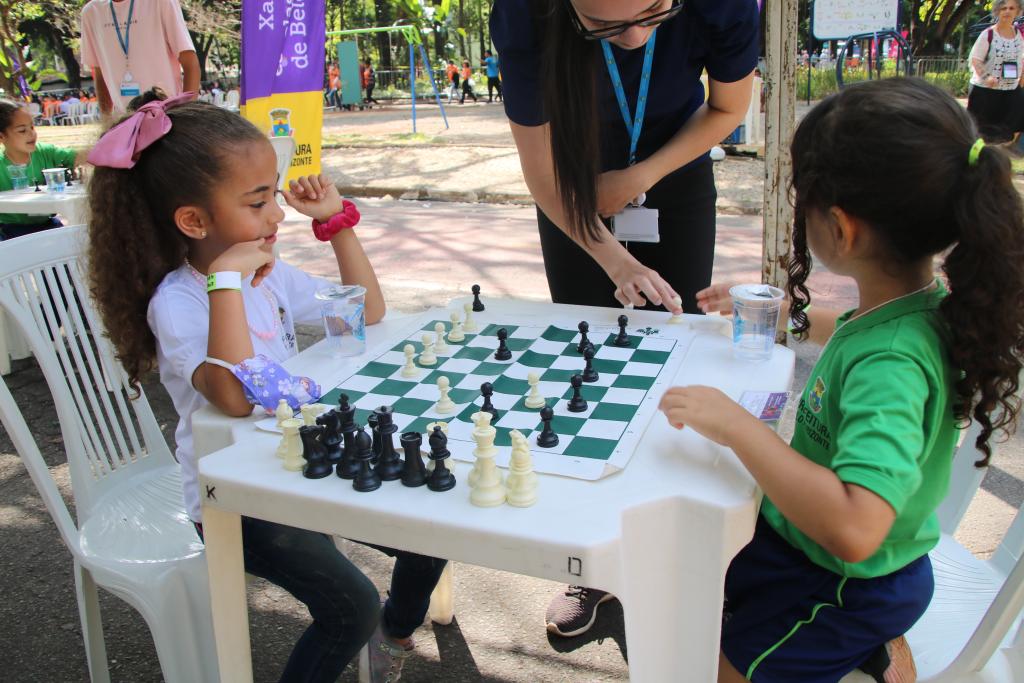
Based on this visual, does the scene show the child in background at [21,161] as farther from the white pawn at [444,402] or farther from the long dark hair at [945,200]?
the long dark hair at [945,200]

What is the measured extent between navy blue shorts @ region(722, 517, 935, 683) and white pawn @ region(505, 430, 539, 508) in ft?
1.61

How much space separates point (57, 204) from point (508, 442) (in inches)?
147

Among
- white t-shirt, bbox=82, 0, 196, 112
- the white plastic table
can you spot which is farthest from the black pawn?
white t-shirt, bbox=82, 0, 196, 112

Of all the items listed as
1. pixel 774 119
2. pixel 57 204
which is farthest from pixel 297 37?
pixel 774 119

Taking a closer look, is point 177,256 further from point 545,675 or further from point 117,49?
point 117,49

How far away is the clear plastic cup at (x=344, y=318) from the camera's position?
174 cm

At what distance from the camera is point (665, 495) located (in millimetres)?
1174

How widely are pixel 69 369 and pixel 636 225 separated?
1489 mm

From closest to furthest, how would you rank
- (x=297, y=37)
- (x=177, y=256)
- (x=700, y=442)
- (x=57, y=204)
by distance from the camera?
1. (x=700, y=442)
2. (x=177, y=256)
3. (x=57, y=204)
4. (x=297, y=37)

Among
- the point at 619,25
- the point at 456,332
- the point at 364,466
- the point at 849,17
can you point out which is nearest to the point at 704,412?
the point at 364,466

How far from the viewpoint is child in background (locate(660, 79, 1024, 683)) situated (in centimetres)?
113

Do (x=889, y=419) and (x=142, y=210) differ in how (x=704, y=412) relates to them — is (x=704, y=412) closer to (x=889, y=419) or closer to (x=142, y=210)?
(x=889, y=419)

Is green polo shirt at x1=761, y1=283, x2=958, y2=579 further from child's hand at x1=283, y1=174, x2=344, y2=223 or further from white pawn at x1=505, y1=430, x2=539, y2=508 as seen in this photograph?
child's hand at x1=283, y1=174, x2=344, y2=223

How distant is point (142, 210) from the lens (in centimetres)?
175
